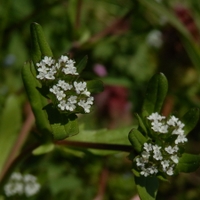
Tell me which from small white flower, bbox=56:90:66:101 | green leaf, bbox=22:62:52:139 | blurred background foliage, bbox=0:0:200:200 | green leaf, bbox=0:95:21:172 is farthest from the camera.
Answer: blurred background foliage, bbox=0:0:200:200

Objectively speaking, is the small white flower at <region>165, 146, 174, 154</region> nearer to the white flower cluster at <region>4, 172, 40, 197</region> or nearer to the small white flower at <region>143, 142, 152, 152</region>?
the small white flower at <region>143, 142, 152, 152</region>

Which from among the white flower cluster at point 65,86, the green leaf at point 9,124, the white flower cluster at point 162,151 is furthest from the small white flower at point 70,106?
the green leaf at point 9,124

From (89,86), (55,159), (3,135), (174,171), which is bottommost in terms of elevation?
(55,159)

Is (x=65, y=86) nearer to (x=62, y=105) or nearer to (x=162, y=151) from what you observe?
(x=62, y=105)

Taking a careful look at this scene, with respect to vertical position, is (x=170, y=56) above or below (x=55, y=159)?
above

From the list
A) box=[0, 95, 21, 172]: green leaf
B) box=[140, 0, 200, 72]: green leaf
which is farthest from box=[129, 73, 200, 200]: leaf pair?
box=[0, 95, 21, 172]: green leaf

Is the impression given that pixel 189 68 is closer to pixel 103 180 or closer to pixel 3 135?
pixel 103 180

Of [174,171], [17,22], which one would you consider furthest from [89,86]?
[17,22]
